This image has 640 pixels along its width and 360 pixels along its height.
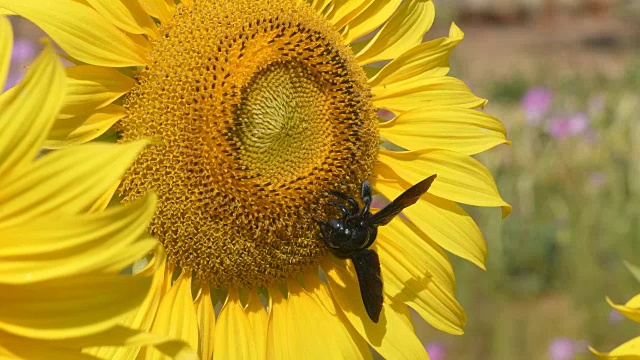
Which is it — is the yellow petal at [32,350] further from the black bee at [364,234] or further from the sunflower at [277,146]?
the black bee at [364,234]

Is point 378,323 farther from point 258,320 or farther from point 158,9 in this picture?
point 158,9

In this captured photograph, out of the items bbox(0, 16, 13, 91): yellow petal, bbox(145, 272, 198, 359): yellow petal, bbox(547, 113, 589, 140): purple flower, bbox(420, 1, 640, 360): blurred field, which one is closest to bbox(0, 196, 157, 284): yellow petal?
bbox(0, 16, 13, 91): yellow petal

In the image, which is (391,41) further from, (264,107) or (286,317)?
(286,317)

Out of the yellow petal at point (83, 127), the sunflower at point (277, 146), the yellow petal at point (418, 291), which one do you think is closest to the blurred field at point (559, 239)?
the yellow petal at point (418, 291)

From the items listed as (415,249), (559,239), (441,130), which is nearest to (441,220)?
(415,249)

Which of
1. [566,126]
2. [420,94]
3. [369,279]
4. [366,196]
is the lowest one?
[369,279]
